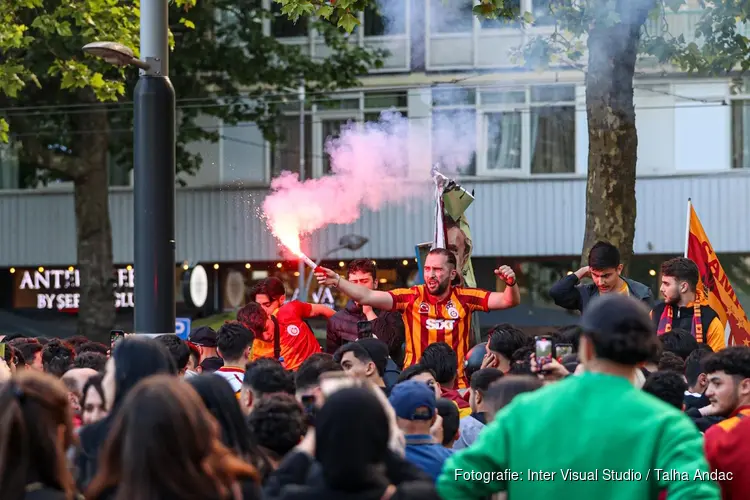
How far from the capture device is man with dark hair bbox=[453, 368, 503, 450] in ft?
19.7

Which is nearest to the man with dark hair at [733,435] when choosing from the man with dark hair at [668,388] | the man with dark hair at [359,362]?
the man with dark hair at [668,388]

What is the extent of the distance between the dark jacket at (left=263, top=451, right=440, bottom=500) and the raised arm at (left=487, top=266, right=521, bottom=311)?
14.4 feet

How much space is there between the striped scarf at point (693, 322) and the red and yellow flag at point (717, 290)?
4.81 feet

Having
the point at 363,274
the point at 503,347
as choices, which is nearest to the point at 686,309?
the point at 503,347

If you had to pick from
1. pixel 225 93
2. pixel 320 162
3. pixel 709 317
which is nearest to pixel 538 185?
pixel 320 162

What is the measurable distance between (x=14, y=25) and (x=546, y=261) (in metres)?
12.5

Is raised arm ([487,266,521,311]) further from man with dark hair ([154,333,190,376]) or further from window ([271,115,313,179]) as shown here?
window ([271,115,313,179])

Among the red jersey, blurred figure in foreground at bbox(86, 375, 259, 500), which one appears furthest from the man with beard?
blurred figure in foreground at bbox(86, 375, 259, 500)

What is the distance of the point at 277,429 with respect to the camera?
15.9 ft

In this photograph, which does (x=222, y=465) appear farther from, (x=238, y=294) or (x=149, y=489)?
(x=238, y=294)

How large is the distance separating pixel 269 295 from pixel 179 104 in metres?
14.4

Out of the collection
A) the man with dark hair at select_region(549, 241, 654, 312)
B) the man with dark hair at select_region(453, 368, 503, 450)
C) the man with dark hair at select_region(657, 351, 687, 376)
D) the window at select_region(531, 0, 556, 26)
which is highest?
the window at select_region(531, 0, 556, 26)

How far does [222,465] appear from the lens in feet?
12.0

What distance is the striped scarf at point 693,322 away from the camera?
342 inches
